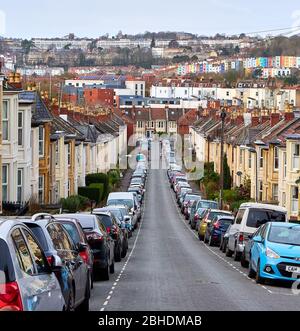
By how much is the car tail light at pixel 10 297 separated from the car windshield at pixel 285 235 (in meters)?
14.3

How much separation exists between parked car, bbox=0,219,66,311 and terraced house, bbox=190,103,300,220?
4526cm

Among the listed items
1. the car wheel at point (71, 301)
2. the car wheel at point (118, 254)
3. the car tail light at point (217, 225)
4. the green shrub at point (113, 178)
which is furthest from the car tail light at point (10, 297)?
the green shrub at point (113, 178)

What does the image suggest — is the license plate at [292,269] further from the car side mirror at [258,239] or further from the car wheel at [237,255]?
the car wheel at [237,255]

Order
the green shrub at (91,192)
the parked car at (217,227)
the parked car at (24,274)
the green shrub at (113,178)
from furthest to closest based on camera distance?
the green shrub at (113,178)
the green shrub at (91,192)
the parked car at (217,227)
the parked car at (24,274)

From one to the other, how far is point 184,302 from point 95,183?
60345 mm

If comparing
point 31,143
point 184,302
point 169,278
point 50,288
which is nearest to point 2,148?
point 31,143

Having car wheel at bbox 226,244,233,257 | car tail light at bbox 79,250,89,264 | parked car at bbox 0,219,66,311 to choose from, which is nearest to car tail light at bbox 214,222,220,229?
car wheel at bbox 226,244,233,257

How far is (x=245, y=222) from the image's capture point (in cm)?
3409

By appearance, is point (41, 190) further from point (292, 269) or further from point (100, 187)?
point (292, 269)

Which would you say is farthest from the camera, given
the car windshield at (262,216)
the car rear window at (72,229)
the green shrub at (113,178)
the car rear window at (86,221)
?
the green shrub at (113,178)

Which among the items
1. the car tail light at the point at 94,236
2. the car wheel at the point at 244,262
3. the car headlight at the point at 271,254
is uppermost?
the car tail light at the point at 94,236

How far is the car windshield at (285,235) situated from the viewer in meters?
24.8

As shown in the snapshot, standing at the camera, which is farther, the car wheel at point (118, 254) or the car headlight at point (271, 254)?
the car wheel at point (118, 254)

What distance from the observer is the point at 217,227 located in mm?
44469
